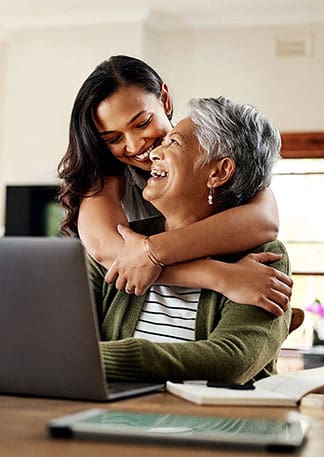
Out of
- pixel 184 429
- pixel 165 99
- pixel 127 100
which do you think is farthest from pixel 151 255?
pixel 184 429

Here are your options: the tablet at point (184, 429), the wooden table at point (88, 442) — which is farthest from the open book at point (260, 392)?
the tablet at point (184, 429)

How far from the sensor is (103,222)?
7.23 ft

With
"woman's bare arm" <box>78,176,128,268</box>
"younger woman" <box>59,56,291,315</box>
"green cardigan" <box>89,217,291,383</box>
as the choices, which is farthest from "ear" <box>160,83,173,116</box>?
"green cardigan" <box>89,217,291,383</box>

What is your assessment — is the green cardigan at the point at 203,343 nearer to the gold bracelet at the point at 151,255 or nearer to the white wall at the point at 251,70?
the gold bracelet at the point at 151,255

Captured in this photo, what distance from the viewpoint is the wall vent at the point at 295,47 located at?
625 centimetres

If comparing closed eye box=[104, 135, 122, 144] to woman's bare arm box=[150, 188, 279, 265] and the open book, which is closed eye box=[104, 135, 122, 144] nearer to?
woman's bare arm box=[150, 188, 279, 265]

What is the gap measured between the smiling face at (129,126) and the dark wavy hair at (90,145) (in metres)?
0.02

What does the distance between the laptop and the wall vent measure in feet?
16.9

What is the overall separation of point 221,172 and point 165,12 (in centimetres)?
440

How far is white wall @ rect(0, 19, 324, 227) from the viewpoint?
6.25 m

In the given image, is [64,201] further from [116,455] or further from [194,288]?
[116,455]

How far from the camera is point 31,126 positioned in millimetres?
6488

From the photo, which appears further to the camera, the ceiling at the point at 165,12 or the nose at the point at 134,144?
the ceiling at the point at 165,12

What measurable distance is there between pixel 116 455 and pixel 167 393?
52 centimetres
